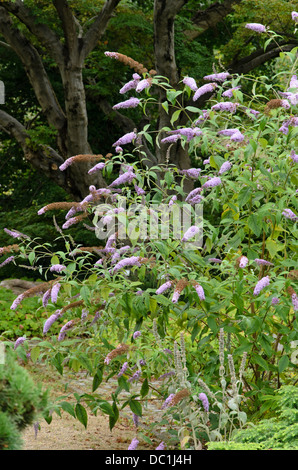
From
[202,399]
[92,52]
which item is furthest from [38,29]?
[202,399]

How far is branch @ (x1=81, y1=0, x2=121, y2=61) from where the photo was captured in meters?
8.72

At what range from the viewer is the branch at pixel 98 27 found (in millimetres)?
8719

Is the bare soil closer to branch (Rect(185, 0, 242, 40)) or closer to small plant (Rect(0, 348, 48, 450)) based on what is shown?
small plant (Rect(0, 348, 48, 450))

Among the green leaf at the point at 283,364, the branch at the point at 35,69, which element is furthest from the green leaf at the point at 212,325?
the branch at the point at 35,69

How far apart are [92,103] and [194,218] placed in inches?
339

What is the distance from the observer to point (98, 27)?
28.9 ft

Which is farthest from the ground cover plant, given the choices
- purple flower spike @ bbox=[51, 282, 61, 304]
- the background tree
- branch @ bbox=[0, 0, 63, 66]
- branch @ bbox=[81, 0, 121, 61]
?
branch @ bbox=[0, 0, 63, 66]

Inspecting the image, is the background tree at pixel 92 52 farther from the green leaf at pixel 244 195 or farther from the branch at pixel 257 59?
the green leaf at pixel 244 195

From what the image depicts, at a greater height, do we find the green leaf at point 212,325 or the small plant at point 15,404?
the green leaf at point 212,325

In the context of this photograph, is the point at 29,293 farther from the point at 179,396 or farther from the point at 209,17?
the point at 209,17

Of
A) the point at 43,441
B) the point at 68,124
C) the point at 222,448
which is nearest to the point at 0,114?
the point at 68,124

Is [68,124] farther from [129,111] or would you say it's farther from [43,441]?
[43,441]

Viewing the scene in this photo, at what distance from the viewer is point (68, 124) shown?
9.35 metres

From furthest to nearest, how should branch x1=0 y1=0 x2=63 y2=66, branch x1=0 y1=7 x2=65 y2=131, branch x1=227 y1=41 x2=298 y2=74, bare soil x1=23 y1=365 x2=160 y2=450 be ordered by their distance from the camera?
branch x1=227 y1=41 x2=298 y2=74 → branch x1=0 y1=7 x2=65 y2=131 → branch x1=0 y1=0 x2=63 y2=66 → bare soil x1=23 y1=365 x2=160 y2=450
